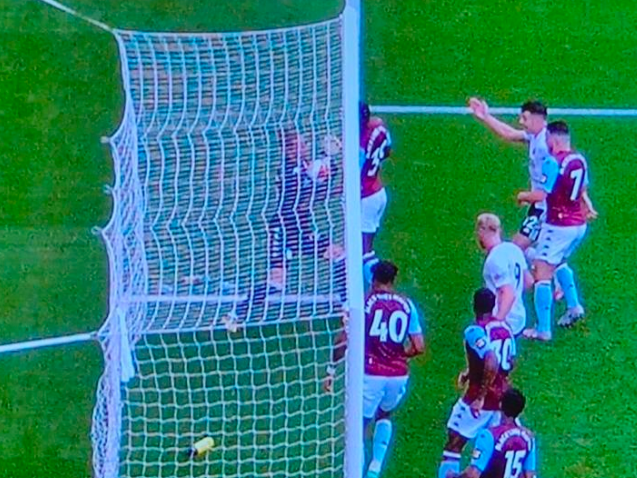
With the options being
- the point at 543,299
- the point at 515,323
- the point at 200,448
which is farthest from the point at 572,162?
the point at 200,448

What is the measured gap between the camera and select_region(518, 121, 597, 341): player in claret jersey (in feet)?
31.1

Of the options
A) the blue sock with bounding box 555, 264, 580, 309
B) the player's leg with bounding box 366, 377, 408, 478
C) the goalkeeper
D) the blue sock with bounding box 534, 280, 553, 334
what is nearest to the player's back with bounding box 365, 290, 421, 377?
the player's leg with bounding box 366, 377, 408, 478

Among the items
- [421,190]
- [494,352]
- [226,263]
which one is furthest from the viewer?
[421,190]

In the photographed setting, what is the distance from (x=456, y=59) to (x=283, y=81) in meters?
2.85

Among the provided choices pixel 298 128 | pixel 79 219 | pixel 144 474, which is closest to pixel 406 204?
pixel 298 128

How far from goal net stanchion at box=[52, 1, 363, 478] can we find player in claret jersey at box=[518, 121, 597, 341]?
141cm

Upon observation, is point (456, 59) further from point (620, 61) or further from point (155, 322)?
point (155, 322)

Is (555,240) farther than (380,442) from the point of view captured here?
Yes

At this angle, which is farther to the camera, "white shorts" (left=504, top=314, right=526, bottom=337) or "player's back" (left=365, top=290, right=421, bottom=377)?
"white shorts" (left=504, top=314, right=526, bottom=337)

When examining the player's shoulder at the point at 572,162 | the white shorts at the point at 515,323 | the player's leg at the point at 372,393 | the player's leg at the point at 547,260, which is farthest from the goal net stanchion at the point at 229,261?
the player's shoulder at the point at 572,162

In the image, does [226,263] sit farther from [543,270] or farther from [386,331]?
[543,270]

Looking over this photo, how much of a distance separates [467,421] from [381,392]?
1.81ft

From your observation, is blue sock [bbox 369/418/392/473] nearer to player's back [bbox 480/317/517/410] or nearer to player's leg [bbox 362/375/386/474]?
player's leg [bbox 362/375/386/474]

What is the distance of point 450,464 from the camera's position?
8.55 m
